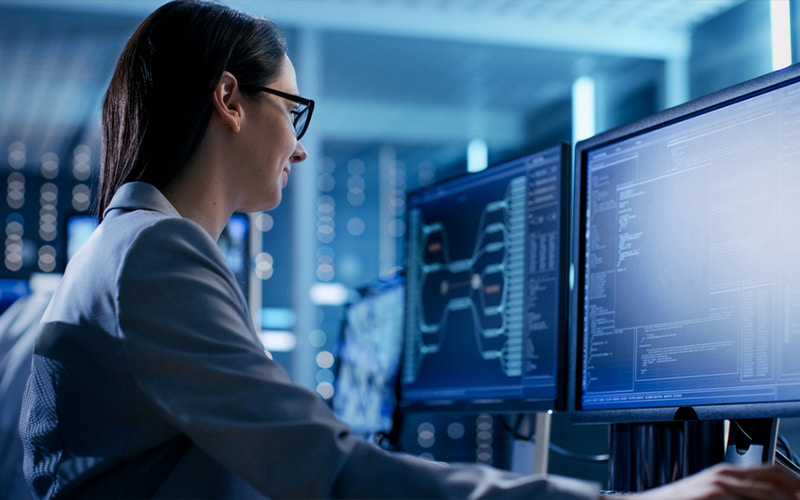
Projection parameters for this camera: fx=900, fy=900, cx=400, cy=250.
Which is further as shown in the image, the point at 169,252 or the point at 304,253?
the point at 304,253

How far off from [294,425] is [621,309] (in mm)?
579

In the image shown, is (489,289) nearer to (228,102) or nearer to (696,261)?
(696,261)

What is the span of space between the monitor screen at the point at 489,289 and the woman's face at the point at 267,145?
1.43 ft

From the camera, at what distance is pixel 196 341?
0.82 meters

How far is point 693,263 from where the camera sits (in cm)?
109

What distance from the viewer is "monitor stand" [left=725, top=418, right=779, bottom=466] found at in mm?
1020

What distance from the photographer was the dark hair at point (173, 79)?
1.09 meters

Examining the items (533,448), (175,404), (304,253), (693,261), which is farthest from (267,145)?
(304,253)

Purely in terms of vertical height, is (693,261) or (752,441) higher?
(693,261)

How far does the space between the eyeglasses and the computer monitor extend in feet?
1.32

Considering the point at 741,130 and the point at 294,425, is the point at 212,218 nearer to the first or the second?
the point at 294,425

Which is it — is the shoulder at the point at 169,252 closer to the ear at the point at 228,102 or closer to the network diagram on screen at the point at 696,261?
the ear at the point at 228,102

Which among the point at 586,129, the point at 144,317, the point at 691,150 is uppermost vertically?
the point at 586,129

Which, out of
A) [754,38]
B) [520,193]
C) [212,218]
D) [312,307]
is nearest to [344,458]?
[212,218]
